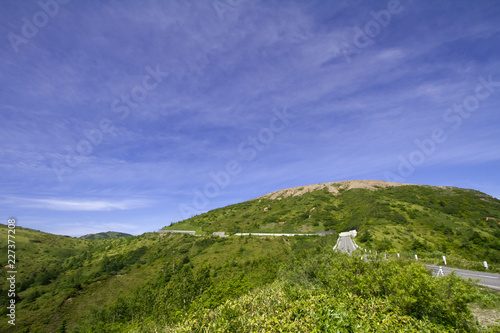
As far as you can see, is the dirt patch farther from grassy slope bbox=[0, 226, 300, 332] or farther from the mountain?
grassy slope bbox=[0, 226, 300, 332]

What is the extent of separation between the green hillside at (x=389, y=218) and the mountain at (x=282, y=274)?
51 cm

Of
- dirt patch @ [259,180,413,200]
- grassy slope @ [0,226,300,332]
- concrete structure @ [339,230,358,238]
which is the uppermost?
dirt patch @ [259,180,413,200]

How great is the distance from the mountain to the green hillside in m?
0.51

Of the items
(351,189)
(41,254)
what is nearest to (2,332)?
(41,254)

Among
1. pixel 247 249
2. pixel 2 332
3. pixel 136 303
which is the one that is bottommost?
pixel 2 332

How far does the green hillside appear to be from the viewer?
48969mm

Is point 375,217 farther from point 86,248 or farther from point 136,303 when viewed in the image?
point 86,248

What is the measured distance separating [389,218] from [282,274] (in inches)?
2039

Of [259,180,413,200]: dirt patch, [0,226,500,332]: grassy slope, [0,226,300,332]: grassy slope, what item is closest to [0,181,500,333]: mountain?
[0,226,500,332]: grassy slope

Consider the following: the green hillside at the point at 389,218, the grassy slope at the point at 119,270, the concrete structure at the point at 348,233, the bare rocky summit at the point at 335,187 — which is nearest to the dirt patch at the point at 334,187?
the bare rocky summit at the point at 335,187

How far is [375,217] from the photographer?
7175cm

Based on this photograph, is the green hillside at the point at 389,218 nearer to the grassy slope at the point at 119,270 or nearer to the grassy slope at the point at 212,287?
the grassy slope at the point at 212,287

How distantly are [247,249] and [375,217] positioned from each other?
42.0 metres

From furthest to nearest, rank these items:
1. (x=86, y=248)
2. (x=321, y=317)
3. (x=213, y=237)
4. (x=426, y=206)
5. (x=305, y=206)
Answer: (x=86, y=248)
(x=305, y=206)
(x=213, y=237)
(x=426, y=206)
(x=321, y=317)
